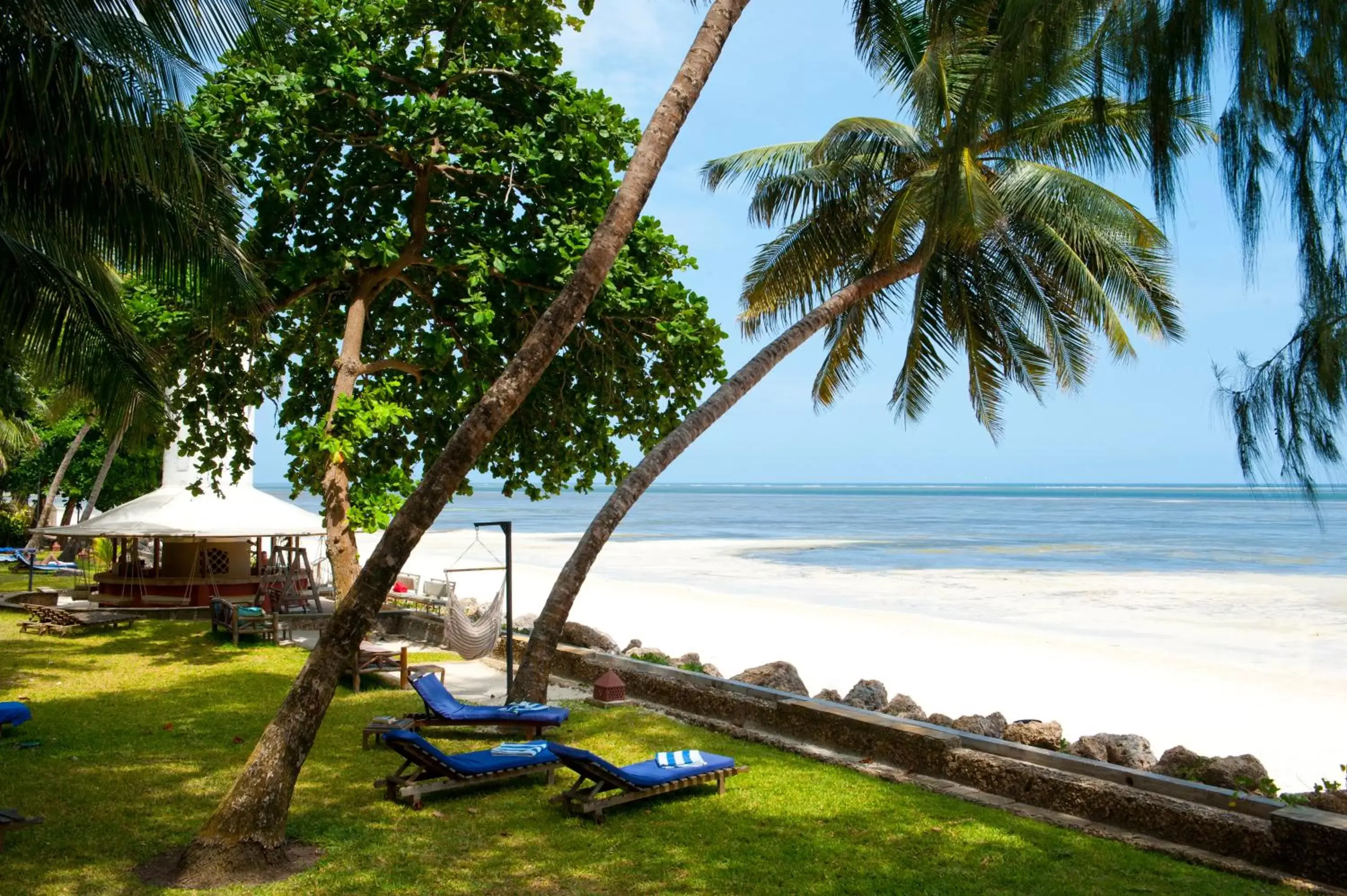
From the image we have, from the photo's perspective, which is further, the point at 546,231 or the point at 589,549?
the point at 546,231

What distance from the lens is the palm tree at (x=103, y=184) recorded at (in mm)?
5969

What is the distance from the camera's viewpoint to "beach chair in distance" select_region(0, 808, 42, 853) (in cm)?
516

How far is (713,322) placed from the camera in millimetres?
11203

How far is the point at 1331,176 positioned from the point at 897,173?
26.1ft

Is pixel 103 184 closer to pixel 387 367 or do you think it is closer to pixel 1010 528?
pixel 387 367

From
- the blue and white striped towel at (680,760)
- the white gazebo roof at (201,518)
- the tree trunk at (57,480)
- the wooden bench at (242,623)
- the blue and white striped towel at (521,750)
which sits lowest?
the blue and white striped towel at (680,760)

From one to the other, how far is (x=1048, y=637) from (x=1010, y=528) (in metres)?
40.7

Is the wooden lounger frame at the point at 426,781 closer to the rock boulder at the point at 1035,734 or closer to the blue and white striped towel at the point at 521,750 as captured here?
the blue and white striped towel at the point at 521,750

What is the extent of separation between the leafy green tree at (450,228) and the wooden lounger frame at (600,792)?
16.1 feet

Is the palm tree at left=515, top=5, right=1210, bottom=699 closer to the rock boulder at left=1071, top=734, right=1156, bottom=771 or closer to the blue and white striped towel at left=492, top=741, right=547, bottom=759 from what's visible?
the blue and white striped towel at left=492, top=741, right=547, bottom=759

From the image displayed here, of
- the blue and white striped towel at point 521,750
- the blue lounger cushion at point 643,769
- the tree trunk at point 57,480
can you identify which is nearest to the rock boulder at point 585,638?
the blue and white striped towel at point 521,750

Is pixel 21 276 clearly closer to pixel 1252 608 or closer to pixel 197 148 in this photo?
pixel 197 148

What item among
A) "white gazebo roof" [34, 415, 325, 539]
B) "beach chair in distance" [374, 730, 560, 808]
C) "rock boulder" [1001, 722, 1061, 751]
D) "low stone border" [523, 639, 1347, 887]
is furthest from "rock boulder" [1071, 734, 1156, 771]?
"white gazebo roof" [34, 415, 325, 539]

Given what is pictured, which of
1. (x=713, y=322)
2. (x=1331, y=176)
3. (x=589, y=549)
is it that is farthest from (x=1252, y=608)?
(x=1331, y=176)
